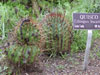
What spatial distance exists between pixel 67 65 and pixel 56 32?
0.61 metres

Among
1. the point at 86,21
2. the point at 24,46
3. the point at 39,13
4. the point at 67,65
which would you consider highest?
the point at 39,13

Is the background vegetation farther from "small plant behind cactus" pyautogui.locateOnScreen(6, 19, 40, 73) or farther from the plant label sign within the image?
the plant label sign

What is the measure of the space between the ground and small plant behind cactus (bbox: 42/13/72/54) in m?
0.21

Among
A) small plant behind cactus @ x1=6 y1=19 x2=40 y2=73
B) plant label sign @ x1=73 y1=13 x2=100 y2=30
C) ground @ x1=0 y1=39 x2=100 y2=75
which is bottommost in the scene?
ground @ x1=0 y1=39 x2=100 y2=75

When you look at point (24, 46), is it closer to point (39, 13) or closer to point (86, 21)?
point (86, 21)

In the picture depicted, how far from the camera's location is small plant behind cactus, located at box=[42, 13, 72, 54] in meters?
3.70

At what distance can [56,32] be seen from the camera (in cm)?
371

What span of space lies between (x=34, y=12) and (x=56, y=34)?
8.00 ft

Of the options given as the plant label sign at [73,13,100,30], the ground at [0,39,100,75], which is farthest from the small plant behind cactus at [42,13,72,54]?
the plant label sign at [73,13,100,30]

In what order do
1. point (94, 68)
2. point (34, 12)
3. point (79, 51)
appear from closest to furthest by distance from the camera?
1. point (94, 68)
2. point (79, 51)
3. point (34, 12)

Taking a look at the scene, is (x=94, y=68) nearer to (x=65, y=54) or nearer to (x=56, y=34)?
(x=65, y=54)

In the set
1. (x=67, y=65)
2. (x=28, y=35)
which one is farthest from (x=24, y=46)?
(x=67, y=65)

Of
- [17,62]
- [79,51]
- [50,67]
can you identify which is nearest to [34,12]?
[79,51]

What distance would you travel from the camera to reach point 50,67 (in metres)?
3.59
